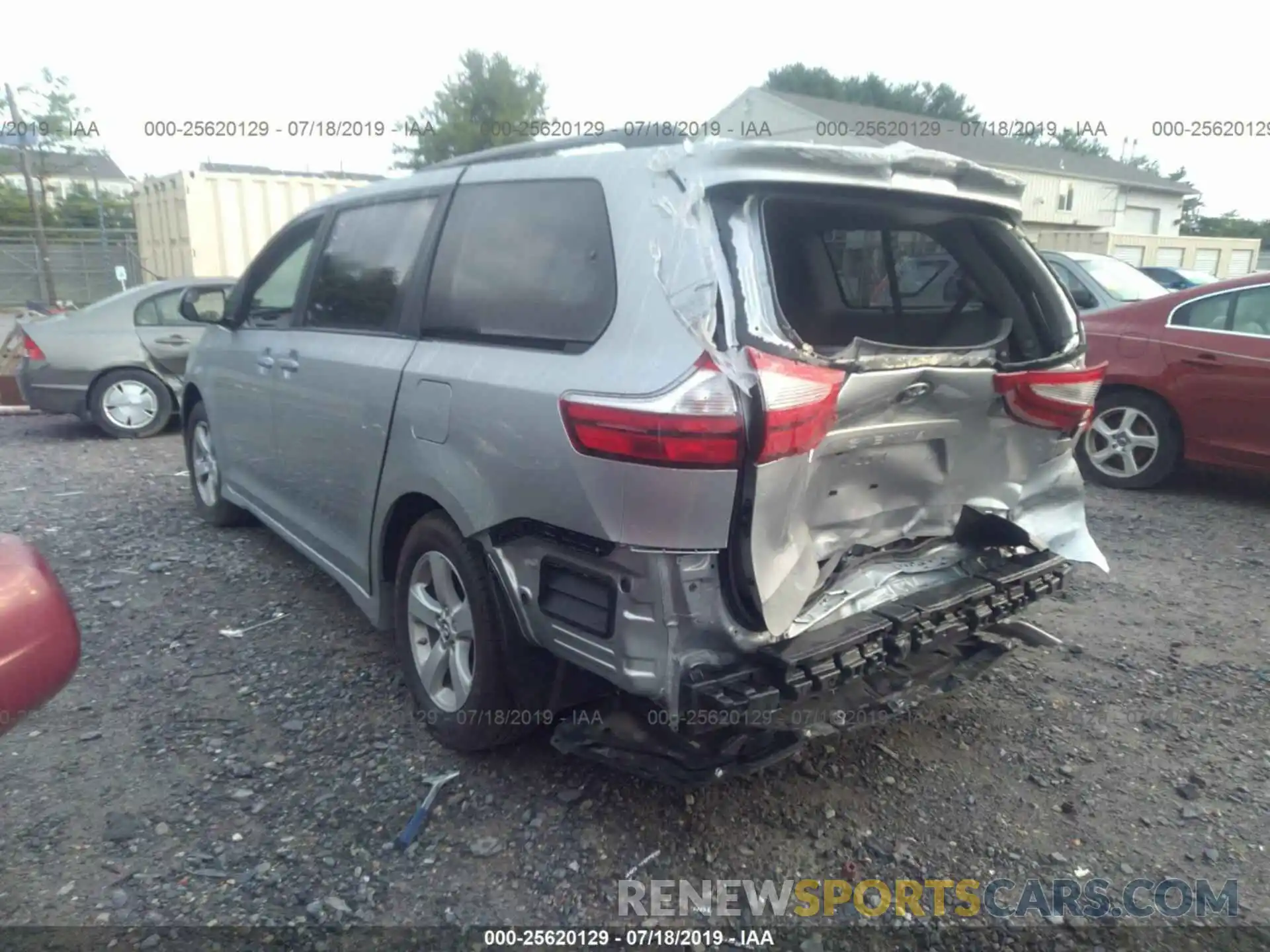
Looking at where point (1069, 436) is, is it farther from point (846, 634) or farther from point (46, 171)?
point (46, 171)

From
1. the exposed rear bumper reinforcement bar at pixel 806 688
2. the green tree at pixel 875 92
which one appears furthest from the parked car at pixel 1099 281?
the green tree at pixel 875 92

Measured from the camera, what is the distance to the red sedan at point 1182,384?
18.5 feet

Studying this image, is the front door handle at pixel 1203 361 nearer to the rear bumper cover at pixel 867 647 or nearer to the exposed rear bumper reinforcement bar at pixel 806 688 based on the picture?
the rear bumper cover at pixel 867 647

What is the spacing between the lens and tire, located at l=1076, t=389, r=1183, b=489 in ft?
19.8

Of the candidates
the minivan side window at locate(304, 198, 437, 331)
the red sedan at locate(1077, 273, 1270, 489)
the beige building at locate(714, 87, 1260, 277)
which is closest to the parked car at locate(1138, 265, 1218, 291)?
the beige building at locate(714, 87, 1260, 277)

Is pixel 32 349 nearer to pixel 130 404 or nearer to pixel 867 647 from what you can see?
pixel 130 404

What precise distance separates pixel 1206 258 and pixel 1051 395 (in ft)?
119

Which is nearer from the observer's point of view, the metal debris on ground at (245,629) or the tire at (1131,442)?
the metal debris on ground at (245,629)

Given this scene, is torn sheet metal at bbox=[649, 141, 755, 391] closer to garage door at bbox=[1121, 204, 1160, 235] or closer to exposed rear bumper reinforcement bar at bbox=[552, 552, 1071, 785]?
exposed rear bumper reinforcement bar at bbox=[552, 552, 1071, 785]

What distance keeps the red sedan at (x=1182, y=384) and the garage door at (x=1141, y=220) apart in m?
43.4

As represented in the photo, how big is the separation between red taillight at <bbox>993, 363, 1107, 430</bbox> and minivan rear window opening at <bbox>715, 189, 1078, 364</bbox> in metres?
0.09

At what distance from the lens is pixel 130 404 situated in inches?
331

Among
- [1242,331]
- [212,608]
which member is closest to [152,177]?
[212,608]

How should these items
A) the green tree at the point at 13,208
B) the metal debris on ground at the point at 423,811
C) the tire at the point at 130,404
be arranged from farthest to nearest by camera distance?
the green tree at the point at 13,208 → the tire at the point at 130,404 → the metal debris on ground at the point at 423,811
